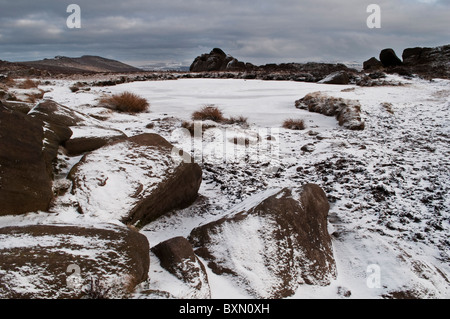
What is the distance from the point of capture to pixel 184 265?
2242 millimetres

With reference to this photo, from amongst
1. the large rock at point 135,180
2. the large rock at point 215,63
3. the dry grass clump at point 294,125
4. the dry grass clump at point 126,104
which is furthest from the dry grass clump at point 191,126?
the large rock at point 215,63

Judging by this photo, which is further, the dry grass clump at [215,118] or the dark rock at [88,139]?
the dry grass clump at [215,118]

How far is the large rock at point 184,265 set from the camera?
7.00ft

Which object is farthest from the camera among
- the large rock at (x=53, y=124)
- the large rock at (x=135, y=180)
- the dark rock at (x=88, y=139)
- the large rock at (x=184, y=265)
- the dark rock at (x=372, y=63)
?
the dark rock at (x=372, y=63)

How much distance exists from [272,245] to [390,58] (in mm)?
29500

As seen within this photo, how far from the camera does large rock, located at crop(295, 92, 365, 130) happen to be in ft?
24.0

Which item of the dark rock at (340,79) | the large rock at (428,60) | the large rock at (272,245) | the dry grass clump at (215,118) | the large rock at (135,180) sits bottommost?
the large rock at (272,245)

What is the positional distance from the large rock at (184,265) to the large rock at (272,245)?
0.94 ft

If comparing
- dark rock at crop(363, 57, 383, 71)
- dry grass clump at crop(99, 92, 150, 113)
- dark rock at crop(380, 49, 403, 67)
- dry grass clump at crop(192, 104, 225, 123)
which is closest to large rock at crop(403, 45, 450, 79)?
dark rock at crop(380, 49, 403, 67)

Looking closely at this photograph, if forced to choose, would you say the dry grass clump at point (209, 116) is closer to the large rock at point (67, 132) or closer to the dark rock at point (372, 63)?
the large rock at point (67, 132)

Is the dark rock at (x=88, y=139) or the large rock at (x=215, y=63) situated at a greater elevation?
the large rock at (x=215, y=63)

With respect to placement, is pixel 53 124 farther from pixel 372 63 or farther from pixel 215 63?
pixel 372 63

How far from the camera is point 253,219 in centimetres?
280

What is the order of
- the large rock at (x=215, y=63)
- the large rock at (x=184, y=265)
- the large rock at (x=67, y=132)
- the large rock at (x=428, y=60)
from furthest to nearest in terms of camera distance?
the large rock at (x=215, y=63) < the large rock at (x=428, y=60) < the large rock at (x=67, y=132) < the large rock at (x=184, y=265)
